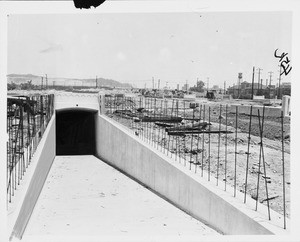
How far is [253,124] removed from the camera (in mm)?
19656

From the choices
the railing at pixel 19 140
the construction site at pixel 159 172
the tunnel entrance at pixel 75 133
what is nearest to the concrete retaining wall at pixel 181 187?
the construction site at pixel 159 172

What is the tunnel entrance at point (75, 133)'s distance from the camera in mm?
18328

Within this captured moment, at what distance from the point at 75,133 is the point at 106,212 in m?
9.90

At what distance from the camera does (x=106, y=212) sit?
9.23 meters

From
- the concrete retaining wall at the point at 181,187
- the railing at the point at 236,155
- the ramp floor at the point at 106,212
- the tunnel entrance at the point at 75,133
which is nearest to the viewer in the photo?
the concrete retaining wall at the point at 181,187

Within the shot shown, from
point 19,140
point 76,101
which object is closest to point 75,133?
point 76,101

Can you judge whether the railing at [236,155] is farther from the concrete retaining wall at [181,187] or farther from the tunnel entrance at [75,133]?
the tunnel entrance at [75,133]

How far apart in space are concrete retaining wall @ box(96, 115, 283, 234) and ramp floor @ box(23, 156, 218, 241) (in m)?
0.24

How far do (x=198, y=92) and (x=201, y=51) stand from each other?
21.6m

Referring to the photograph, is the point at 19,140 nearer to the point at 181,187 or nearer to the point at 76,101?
Answer: the point at 181,187

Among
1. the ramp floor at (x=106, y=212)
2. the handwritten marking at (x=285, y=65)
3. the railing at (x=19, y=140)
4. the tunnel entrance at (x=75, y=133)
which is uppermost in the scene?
the handwritten marking at (x=285, y=65)

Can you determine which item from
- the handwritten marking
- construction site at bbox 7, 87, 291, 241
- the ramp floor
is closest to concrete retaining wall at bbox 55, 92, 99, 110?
construction site at bbox 7, 87, 291, 241

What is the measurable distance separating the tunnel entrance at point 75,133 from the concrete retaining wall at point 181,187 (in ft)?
10.8

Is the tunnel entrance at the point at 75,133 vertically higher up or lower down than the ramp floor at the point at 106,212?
higher up
